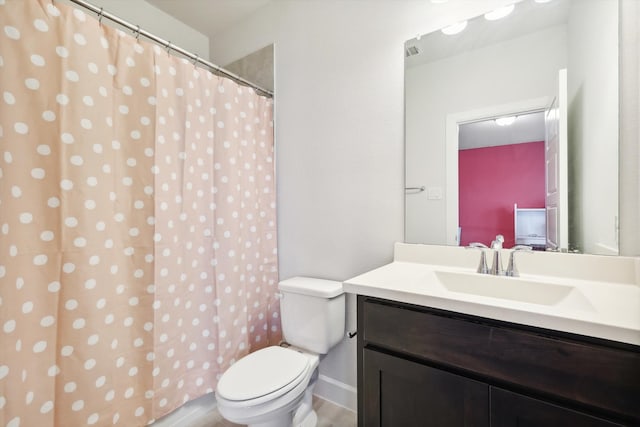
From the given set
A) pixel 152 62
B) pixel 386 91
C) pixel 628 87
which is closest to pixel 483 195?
pixel 628 87

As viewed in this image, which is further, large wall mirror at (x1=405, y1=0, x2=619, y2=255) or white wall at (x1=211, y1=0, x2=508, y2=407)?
white wall at (x1=211, y1=0, x2=508, y2=407)

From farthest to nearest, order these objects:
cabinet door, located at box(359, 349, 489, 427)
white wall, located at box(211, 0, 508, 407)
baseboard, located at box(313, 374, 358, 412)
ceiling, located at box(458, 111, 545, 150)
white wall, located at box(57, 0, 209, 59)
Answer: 1. white wall, located at box(57, 0, 209, 59)
2. baseboard, located at box(313, 374, 358, 412)
3. white wall, located at box(211, 0, 508, 407)
4. ceiling, located at box(458, 111, 545, 150)
5. cabinet door, located at box(359, 349, 489, 427)

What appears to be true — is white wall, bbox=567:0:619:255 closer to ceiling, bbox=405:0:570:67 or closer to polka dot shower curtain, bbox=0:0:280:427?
ceiling, bbox=405:0:570:67

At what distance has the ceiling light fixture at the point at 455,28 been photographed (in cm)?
131

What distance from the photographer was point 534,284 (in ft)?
3.37

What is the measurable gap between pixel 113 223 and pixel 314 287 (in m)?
0.97

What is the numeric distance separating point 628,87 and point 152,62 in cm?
191

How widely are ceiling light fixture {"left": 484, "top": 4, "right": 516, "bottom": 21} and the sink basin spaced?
110 cm

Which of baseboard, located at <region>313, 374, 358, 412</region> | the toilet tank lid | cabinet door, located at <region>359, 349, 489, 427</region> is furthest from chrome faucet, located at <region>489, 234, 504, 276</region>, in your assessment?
baseboard, located at <region>313, 374, 358, 412</region>

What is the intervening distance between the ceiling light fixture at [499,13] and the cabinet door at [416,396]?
1429 millimetres

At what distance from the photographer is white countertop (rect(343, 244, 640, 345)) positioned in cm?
70

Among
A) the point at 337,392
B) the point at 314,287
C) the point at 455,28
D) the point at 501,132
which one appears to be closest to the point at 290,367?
the point at 314,287

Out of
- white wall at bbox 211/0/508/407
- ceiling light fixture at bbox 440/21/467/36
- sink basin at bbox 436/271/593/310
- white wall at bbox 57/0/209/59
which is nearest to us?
sink basin at bbox 436/271/593/310

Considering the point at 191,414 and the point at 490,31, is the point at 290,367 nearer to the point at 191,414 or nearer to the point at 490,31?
the point at 191,414
